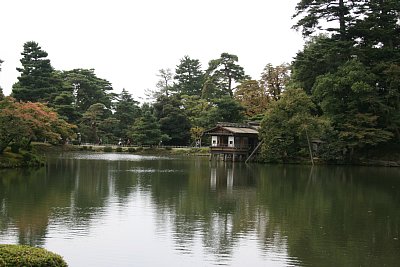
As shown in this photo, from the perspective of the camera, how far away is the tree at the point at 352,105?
43938 mm

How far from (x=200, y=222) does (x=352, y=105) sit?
3404cm

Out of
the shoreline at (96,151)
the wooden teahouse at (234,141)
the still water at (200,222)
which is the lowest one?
the still water at (200,222)

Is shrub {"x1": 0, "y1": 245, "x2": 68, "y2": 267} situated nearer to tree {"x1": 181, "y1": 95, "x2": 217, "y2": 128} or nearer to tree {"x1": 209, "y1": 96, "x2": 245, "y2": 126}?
tree {"x1": 209, "y1": 96, "x2": 245, "y2": 126}

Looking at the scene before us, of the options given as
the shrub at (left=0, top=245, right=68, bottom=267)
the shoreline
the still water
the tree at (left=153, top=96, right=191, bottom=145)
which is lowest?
the still water

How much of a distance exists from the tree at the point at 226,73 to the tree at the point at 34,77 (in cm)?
2518

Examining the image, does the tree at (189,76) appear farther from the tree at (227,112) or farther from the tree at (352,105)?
the tree at (352,105)

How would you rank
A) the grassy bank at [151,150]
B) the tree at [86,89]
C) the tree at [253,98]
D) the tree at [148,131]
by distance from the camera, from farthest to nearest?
the tree at [86,89] → the tree at [253,98] → the tree at [148,131] → the grassy bank at [151,150]

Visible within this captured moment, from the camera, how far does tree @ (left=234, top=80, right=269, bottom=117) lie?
63.5m

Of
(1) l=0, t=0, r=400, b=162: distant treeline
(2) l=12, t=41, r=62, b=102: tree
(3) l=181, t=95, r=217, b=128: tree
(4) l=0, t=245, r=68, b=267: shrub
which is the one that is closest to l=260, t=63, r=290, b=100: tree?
(1) l=0, t=0, r=400, b=162: distant treeline

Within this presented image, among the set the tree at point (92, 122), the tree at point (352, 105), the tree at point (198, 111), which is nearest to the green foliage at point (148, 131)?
the tree at point (198, 111)

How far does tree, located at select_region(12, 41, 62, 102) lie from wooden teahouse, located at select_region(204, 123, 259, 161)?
25.4 m

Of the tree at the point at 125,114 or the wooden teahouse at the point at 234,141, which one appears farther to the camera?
the tree at the point at 125,114

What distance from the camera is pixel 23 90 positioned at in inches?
2373

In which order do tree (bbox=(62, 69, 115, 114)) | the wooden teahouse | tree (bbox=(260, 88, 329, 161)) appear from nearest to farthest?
tree (bbox=(260, 88, 329, 161)) → the wooden teahouse → tree (bbox=(62, 69, 115, 114))
